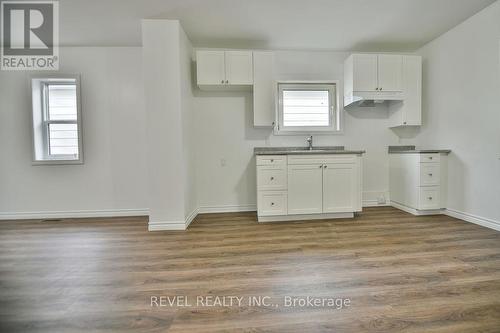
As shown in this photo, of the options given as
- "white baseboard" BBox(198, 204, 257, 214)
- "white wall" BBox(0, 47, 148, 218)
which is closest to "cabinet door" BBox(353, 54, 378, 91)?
"white baseboard" BBox(198, 204, 257, 214)

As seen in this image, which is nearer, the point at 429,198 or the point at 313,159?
the point at 313,159

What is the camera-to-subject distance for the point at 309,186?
2891mm

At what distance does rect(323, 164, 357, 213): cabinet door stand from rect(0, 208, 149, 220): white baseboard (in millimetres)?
2681

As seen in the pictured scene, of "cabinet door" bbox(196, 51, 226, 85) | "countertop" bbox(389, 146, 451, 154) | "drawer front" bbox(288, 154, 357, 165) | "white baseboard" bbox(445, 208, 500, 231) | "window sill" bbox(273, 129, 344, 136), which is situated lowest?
"white baseboard" bbox(445, 208, 500, 231)

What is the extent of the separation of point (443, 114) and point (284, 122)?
2.22m

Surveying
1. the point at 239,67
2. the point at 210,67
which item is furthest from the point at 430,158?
the point at 210,67

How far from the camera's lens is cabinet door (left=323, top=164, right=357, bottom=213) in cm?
290

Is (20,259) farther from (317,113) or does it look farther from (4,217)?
(317,113)

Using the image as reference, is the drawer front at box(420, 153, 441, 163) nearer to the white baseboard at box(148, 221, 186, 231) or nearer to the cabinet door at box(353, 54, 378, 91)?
the cabinet door at box(353, 54, 378, 91)

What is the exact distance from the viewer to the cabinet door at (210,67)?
9.87 feet

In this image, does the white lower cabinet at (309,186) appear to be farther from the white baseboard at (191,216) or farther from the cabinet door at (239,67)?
the cabinet door at (239,67)

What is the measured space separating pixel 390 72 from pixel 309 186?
2112 millimetres

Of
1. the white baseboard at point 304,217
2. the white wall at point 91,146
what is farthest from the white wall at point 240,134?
the white wall at point 91,146

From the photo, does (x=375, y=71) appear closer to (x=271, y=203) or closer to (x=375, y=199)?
(x=375, y=199)
